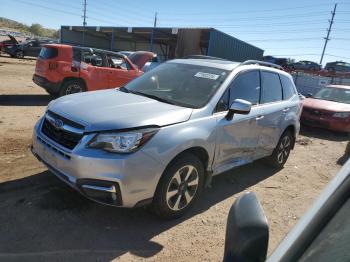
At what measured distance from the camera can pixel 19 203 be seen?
3.87 m

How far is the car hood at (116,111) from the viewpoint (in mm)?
3386

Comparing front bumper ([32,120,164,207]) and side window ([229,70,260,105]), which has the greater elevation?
side window ([229,70,260,105])

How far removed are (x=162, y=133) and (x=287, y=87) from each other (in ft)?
11.4

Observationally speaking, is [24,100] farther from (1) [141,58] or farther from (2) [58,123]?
(1) [141,58]

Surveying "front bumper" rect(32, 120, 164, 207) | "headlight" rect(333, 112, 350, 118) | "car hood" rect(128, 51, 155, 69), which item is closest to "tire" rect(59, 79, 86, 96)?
"front bumper" rect(32, 120, 164, 207)

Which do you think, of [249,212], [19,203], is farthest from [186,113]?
[249,212]

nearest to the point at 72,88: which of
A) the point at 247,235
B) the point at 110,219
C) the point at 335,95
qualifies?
the point at 110,219

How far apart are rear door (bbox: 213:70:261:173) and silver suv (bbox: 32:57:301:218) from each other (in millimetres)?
13

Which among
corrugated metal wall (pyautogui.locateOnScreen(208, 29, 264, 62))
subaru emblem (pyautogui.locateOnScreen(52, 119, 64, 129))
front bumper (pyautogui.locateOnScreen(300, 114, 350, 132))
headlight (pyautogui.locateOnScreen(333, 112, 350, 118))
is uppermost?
corrugated metal wall (pyautogui.locateOnScreen(208, 29, 264, 62))

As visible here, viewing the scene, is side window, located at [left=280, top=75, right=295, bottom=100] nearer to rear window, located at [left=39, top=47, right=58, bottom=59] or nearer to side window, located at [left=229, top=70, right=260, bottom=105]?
side window, located at [left=229, top=70, right=260, bottom=105]

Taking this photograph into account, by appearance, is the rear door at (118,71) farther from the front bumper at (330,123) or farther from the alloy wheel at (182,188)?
the alloy wheel at (182,188)

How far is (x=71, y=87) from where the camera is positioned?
32.9 ft

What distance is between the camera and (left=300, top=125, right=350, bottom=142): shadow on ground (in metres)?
10.1

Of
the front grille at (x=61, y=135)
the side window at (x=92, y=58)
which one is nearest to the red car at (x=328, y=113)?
the side window at (x=92, y=58)
